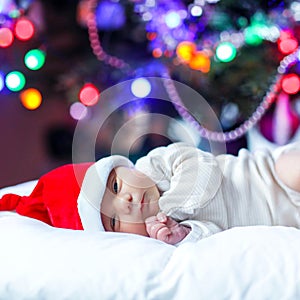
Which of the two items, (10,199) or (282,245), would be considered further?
(10,199)

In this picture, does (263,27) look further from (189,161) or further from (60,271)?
(60,271)

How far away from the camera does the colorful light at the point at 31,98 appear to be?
8.11ft

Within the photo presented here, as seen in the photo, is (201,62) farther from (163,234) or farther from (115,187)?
(163,234)

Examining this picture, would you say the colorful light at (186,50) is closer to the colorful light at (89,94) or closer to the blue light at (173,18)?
the blue light at (173,18)

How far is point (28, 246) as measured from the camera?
3.13 ft

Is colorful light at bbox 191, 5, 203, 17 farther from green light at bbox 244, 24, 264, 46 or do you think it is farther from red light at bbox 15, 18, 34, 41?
red light at bbox 15, 18, 34, 41

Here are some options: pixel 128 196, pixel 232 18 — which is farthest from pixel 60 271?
pixel 232 18

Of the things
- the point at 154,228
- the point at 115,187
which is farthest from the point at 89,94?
the point at 154,228

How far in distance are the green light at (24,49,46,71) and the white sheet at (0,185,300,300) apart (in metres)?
1.53

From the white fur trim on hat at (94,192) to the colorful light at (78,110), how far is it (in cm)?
116

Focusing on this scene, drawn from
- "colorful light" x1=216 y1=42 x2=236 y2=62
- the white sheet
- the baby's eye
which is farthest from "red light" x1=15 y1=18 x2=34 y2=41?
the white sheet

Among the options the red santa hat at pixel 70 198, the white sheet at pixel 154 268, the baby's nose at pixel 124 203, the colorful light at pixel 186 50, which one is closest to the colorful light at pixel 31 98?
the colorful light at pixel 186 50

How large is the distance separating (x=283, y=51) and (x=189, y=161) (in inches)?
39.6

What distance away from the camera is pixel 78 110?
2.46 m
